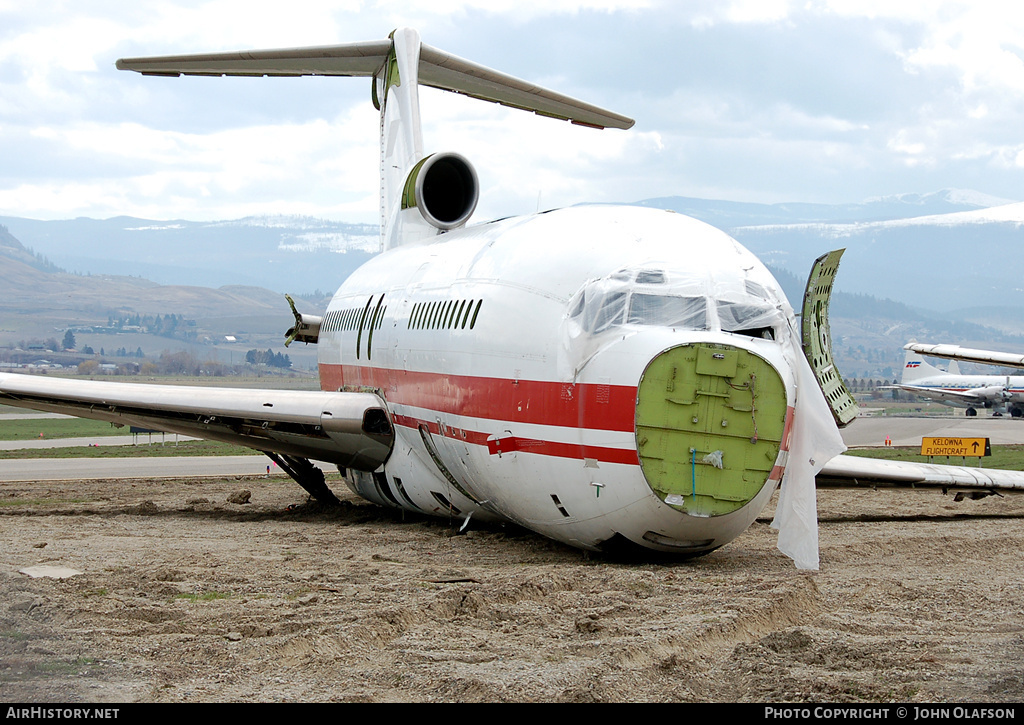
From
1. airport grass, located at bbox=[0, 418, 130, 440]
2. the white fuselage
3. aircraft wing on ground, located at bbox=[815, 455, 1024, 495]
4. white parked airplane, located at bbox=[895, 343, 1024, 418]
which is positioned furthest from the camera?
white parked airplane, located at bbox=[895, 343, 1024, 418]

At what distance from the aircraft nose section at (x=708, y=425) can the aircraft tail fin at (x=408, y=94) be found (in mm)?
10125

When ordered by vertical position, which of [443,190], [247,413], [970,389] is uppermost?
[443,190]

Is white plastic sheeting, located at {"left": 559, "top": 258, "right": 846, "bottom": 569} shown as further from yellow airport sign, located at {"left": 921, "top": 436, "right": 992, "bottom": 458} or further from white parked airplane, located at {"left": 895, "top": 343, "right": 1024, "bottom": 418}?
white parked airplane, located at {"left": 895, "top": 343, "right": 1024, "bottom": 418}

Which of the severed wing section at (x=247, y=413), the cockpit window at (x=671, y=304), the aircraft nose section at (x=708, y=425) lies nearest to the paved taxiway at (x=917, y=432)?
the severed wing section at (x=247, y=413)

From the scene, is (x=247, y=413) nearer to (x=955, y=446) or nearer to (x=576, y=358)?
(x=576, y=358)

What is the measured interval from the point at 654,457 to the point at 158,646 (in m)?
4.76

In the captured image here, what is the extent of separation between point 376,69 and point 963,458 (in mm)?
24888

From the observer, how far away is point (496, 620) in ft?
27.4

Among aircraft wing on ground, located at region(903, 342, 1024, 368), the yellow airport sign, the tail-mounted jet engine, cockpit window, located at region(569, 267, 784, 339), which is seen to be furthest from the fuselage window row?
the yellow airport sign

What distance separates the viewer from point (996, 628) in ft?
26.2

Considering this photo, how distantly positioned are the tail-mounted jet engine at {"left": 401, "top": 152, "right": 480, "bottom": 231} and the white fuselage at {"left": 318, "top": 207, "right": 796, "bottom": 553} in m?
5.30

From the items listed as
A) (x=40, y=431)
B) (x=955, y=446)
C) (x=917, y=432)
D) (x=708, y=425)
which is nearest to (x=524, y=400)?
(x=708, y=425)

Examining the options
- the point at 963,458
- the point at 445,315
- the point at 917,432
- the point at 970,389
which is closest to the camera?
the point at 445,315

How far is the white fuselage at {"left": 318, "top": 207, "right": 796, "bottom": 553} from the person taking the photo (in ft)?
33.7
